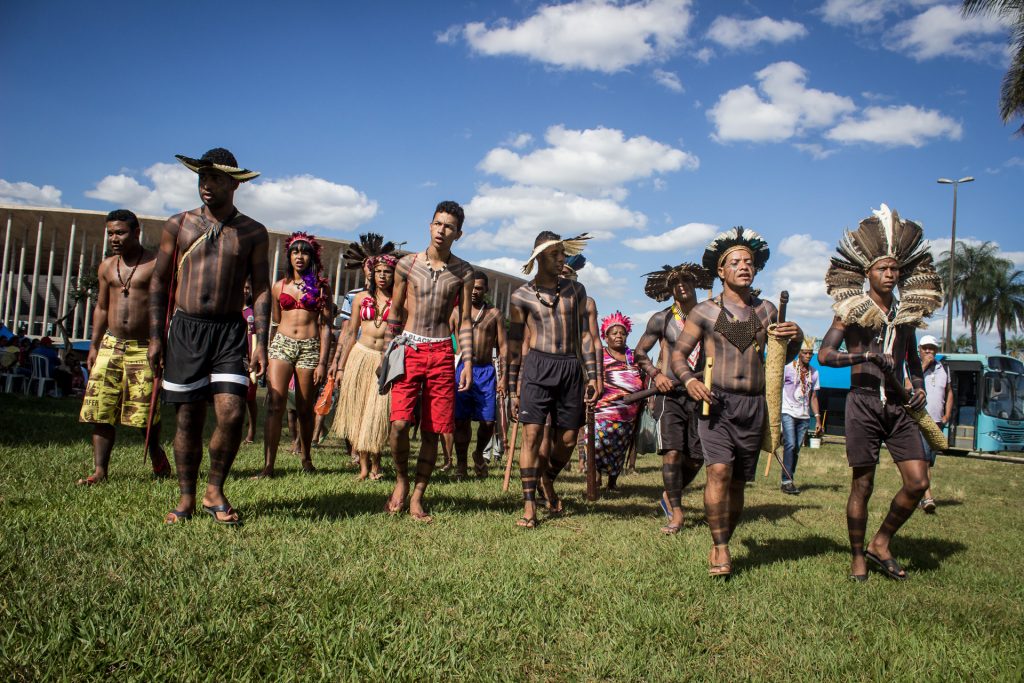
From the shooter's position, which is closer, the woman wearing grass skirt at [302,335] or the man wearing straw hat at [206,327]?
the man wearing straw hat at [206,327]

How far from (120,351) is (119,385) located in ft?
0.97

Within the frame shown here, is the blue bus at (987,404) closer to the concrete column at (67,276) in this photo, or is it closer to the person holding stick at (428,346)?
the person holding stick at (428,346)

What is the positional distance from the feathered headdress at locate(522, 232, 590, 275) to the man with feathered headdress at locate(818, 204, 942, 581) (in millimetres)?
2017

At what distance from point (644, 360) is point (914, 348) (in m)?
2.07

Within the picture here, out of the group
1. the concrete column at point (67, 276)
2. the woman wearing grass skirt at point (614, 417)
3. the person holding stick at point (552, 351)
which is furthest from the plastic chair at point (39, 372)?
the concrete column at point (67, 276)

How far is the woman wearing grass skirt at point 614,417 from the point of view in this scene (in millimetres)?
8453

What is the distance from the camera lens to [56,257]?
64.6 meters

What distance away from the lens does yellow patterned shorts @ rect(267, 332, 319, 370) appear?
7574 millimetres

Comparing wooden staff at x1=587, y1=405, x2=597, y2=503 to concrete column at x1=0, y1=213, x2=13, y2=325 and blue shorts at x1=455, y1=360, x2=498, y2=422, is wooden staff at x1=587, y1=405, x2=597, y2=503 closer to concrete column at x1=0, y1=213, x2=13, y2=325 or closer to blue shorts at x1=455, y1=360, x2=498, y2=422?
blue shorts at x1=455, y1=360, x2=498, y2=422

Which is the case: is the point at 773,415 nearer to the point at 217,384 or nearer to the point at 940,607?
the point at 940,607

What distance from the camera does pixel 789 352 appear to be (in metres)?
5.26

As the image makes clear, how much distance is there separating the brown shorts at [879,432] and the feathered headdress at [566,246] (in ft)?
8.32

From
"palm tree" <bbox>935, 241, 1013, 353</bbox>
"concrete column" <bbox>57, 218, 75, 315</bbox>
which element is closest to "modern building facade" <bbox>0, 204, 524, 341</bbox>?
"concrete column" <bbox>57, 218, 75, 315</bbox>

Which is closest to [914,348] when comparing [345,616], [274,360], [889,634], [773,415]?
[773,415]
